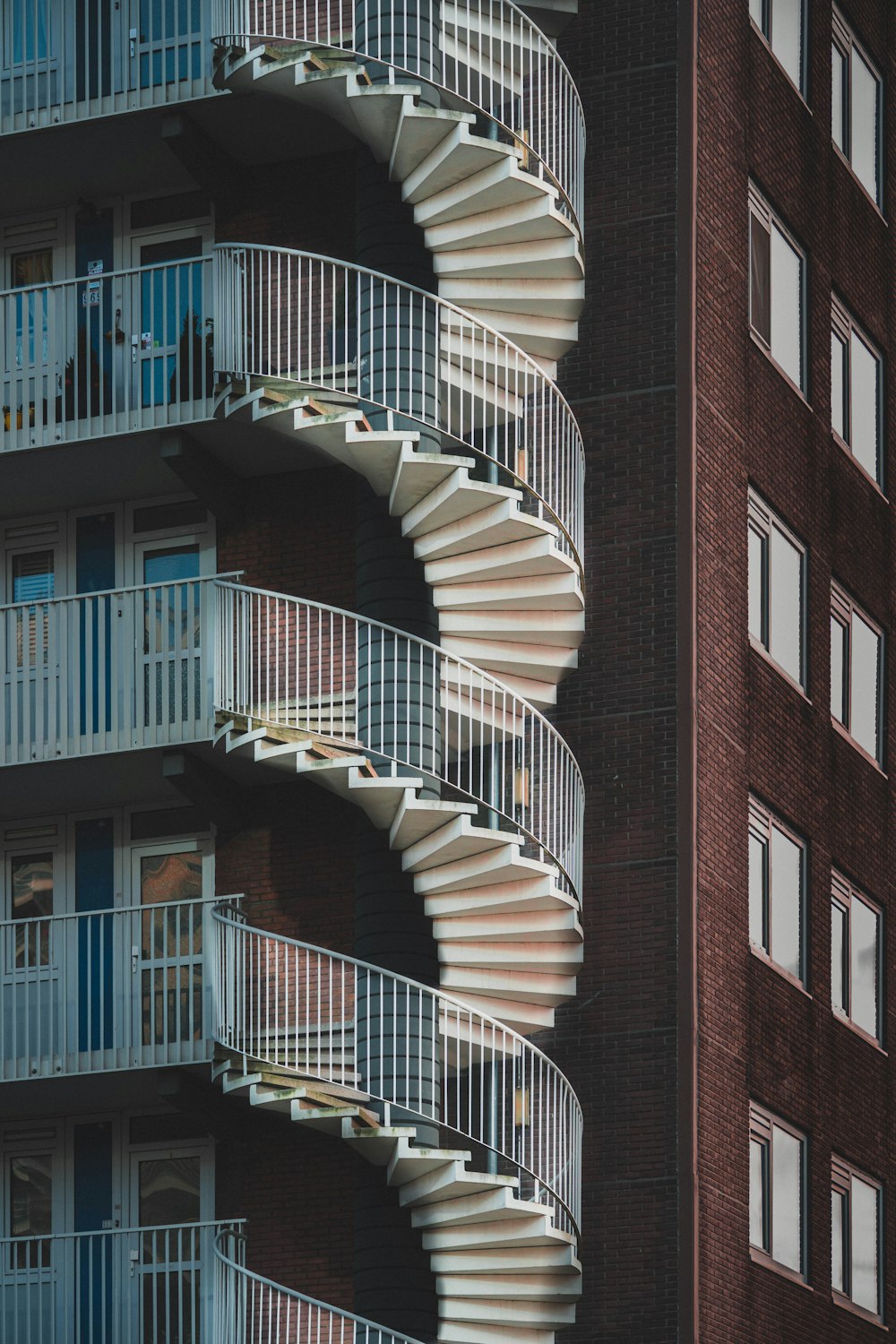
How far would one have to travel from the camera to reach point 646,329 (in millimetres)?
27875

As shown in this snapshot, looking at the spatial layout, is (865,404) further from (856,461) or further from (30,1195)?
(30,1195)

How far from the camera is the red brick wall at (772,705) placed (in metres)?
26.9

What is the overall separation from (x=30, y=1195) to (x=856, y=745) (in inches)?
407

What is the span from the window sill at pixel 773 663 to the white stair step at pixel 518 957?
395 centimetres

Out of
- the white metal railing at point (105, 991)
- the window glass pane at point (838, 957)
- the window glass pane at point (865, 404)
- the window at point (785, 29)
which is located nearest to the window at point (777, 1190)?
the window glass pane at point (838, 957)

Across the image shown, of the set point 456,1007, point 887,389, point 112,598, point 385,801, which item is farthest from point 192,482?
point 887,389

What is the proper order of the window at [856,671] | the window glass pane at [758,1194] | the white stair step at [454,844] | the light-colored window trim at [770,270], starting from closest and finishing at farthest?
1. the white stair step at [454,844]
2. the window glass pane at [758,1194]
3. the light-colored window trim at [770,270]
4. the window at [856,671]

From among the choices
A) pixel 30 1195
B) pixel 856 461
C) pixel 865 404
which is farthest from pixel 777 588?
pixel 30 1195

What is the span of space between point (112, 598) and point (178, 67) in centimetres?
466

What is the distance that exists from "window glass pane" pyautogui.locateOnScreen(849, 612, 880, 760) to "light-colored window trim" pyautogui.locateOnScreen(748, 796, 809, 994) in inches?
108

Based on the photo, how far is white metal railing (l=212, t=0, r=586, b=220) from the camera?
26.5 meters

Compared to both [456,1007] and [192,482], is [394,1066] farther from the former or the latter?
[192,482]

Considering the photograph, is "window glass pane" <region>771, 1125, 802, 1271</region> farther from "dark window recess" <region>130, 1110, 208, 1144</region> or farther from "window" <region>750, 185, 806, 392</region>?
"window" <region>750, 185, 806, 392</region>

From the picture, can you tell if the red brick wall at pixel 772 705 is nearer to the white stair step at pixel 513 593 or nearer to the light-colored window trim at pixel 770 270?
the light-colored window trim at pixel 770 270
